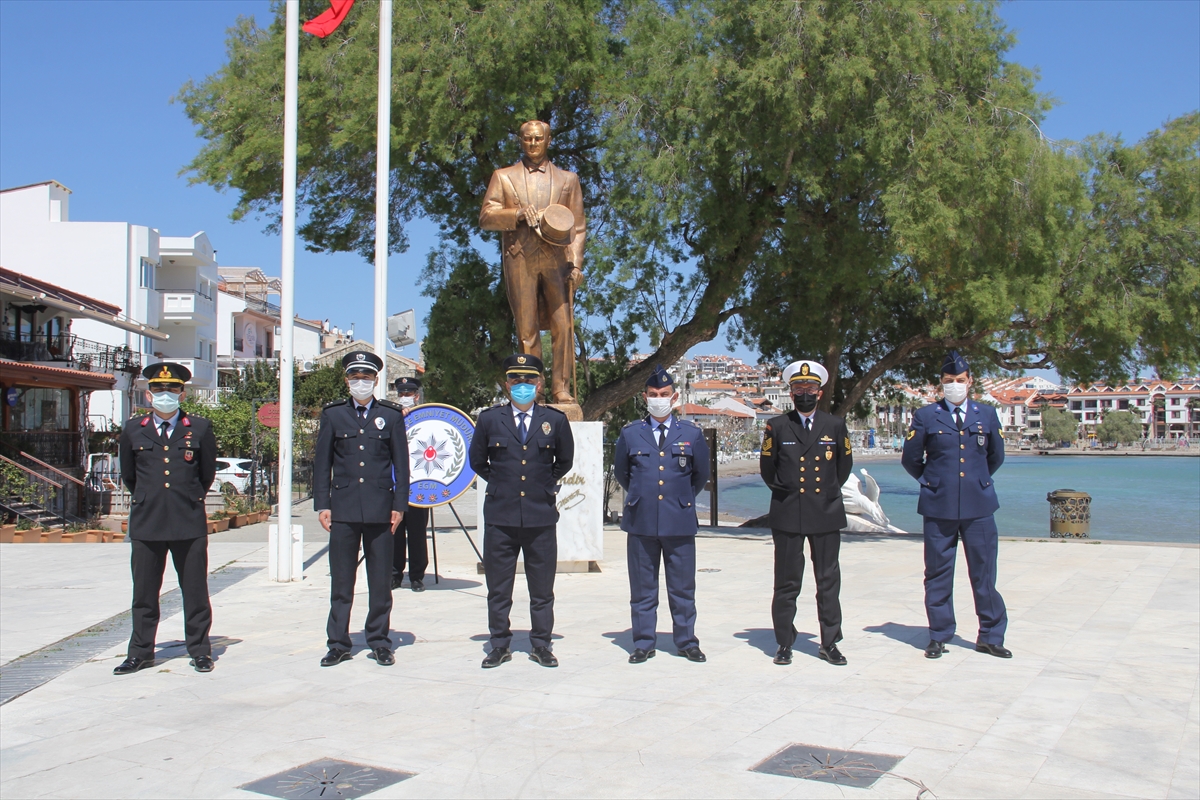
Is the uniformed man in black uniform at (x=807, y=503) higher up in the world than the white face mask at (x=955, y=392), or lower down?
lower down

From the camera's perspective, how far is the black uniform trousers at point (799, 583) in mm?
6613

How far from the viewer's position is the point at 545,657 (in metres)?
6.54

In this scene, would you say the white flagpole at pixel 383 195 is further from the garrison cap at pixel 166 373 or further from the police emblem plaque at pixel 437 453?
the garrison cap at pixel 166 373

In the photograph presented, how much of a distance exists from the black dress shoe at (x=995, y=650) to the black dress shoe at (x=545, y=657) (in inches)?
112

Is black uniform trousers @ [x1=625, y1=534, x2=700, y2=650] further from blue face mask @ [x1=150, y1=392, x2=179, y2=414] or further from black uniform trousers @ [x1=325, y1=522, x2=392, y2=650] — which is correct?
blue face mask @ [x1=150, y1=392, x2=179, y2=414]

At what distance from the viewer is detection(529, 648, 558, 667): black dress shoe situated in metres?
6.52

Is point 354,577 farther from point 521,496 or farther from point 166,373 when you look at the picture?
point 166,373

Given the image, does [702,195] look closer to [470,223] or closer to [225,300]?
[470,223]

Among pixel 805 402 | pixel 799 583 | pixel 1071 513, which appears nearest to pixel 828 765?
pixel 799 583

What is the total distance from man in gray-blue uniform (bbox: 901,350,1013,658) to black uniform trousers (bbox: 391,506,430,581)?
189 inches

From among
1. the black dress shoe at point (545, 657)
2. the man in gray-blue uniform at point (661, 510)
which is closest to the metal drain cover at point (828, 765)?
the man in gray-blue uniform at point (661, 510)

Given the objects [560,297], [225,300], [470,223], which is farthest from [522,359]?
[225,300]

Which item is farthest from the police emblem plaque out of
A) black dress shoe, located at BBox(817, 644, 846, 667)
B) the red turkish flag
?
the red turkish flag

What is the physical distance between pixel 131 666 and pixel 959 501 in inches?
211
